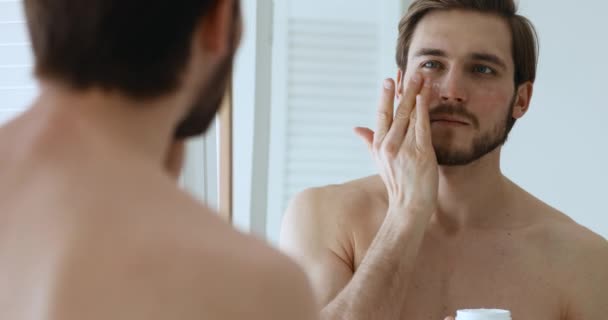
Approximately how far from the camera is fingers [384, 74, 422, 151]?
158cm

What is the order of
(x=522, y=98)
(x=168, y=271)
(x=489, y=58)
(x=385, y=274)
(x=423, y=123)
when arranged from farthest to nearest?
(x=522, y=98) < (x=489, y=58) < (x=423, y=123) < (x=385, y=274) < (x=168, y=271)

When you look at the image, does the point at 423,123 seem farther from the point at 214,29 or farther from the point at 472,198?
the point at 214,29

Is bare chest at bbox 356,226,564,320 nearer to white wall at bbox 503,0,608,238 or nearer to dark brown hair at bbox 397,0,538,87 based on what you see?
dark brown hair at bbox 397,0,538,87

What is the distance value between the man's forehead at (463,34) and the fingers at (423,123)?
0.38 feet

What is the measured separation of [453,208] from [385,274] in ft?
1.05

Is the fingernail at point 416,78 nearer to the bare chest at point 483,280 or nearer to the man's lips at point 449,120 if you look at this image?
the man's lips at point 449,120

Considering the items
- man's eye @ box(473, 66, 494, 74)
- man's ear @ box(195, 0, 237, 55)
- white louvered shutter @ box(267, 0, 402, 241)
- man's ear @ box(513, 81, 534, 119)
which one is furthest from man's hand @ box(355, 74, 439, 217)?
man's ear @ box(195, 0, 237, 55)

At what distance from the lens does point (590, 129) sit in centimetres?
255

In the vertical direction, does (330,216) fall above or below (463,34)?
below

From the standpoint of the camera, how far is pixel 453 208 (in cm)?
170

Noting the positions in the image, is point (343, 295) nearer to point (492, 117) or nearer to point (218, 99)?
point (492, 117)

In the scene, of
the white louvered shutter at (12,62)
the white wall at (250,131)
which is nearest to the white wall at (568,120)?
the white wall at (250,131)

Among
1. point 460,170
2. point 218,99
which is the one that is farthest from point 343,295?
point 218,99

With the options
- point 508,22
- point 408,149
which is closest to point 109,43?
point 408,149
